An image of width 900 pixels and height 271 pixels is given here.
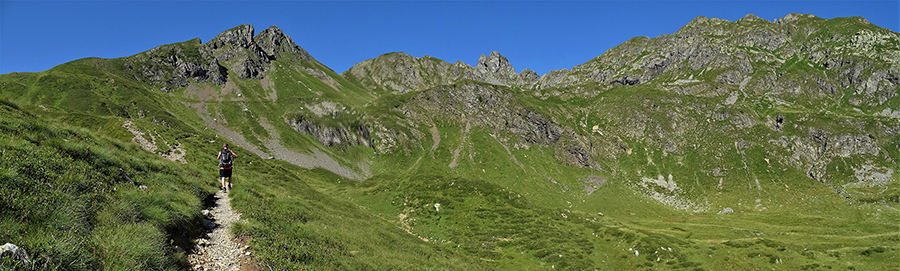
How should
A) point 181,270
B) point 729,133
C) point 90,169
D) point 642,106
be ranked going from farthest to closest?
point 642,106
point 729,133
point 90,169
point 181,270

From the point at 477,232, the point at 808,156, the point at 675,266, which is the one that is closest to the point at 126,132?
the point at 477,232

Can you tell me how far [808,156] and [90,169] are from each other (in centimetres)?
21120

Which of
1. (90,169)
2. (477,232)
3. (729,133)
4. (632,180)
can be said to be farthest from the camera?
(729,133)

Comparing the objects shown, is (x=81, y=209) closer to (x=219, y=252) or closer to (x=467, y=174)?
(x=219, y=252)

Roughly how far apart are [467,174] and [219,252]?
132 metres

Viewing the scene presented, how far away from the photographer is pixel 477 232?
39.4 m

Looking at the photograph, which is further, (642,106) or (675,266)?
(642,106)

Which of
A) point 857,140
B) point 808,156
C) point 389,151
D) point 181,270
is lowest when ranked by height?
point 181,270

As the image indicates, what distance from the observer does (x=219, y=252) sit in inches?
489

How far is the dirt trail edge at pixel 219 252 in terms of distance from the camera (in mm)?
11462

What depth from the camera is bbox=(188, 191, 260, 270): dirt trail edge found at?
37.6 feet

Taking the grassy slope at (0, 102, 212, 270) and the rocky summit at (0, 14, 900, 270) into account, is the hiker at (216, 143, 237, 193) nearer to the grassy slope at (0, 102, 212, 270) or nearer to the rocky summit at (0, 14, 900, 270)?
the rocky summit at (0, 14, 900, 270)

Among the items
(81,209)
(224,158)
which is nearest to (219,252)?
(81,209)

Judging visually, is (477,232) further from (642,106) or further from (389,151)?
(642,106)
